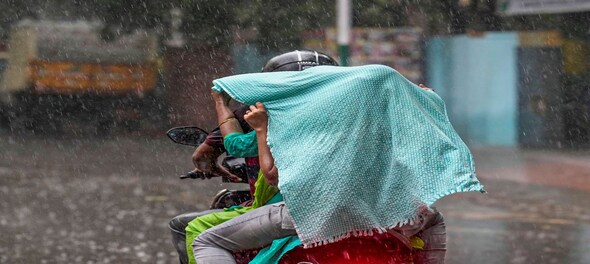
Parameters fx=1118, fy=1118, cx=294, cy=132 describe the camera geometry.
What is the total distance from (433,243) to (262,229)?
623 mm

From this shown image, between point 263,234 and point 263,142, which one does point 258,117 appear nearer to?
point 263,142

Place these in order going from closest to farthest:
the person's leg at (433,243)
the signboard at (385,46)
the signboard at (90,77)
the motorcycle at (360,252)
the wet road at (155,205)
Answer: the motorcycle at (360,252), the person's leg at (433,243), the wet road at (155,205), the signboard at (385,46), the signboard at (90,77)

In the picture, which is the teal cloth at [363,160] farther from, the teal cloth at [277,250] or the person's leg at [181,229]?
the person's leg at [181,229]

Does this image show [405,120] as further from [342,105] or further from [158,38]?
[158,38]

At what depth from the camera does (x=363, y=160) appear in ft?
11.6

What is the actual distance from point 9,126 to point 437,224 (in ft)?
58.6

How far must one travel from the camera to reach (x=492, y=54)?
18.5 metres

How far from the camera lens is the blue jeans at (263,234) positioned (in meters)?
3.70

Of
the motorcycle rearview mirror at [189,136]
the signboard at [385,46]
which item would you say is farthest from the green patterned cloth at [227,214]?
the signboard at [385,46]

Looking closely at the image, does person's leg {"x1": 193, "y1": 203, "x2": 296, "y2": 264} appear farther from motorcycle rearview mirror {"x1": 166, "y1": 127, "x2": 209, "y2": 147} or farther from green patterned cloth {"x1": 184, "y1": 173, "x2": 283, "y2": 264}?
motorcycle rearview mirror {"x1": 166, "y1": 127, "x2": 209, "y2": 147}

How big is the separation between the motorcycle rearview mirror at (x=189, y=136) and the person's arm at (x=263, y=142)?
734 mm

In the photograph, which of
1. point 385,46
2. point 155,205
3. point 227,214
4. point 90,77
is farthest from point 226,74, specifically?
point 227,214

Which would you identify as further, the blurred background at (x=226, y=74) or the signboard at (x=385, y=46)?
the signboard at (x=385, y=46)

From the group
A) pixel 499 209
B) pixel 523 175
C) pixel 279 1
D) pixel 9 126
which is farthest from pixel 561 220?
pixel 9 126
